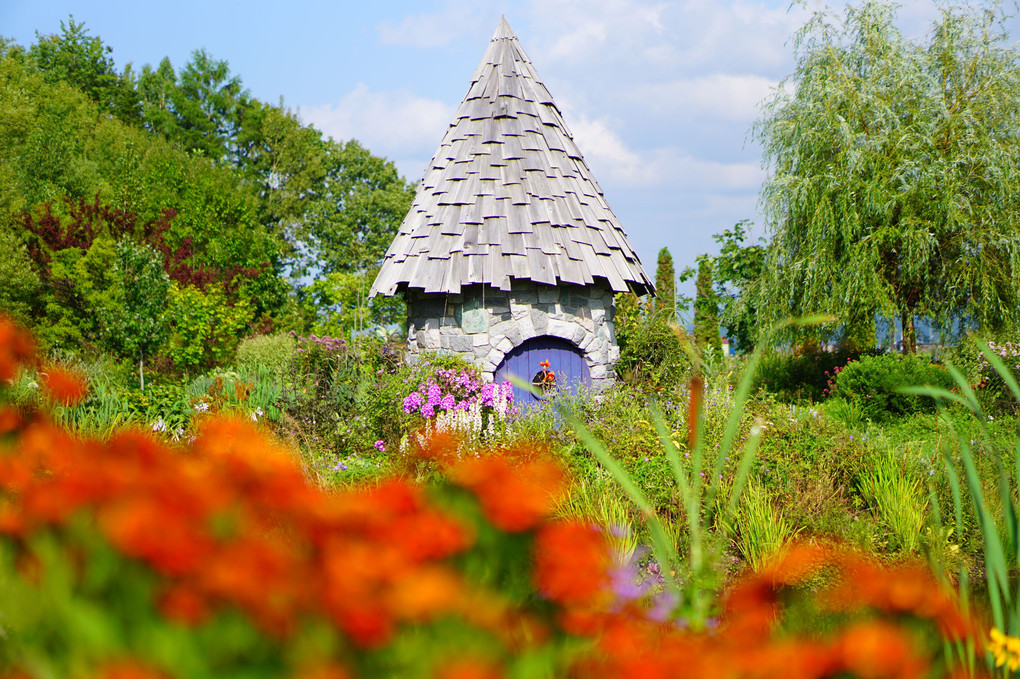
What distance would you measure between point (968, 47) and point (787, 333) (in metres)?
5.68

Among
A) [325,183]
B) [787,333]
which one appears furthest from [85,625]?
[325,183]

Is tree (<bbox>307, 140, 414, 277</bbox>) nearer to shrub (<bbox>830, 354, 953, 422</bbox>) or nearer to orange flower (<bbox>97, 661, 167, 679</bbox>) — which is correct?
shrub (<bbox>830, 354, 953, 422</bbox>)

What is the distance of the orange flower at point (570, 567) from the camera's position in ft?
4.62

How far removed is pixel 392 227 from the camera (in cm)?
2933

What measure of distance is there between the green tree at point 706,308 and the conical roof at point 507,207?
30.7ft

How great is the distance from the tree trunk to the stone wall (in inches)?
270

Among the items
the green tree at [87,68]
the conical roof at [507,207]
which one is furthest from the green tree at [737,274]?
the green tree at [87,68]

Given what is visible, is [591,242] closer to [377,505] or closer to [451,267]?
[451,267]

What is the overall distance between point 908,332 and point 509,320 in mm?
8378

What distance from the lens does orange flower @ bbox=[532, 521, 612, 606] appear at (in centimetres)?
141

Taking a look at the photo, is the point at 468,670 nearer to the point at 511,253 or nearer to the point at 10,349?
the point at 10,349

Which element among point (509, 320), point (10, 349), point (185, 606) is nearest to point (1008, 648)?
point (185, 606)

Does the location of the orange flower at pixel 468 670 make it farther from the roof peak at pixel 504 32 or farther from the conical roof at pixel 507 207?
the roof peak at pixel 504 32

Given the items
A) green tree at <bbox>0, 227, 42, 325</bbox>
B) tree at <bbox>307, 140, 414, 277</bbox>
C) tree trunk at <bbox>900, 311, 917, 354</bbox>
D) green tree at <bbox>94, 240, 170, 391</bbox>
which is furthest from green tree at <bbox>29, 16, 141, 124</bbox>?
tree trunk at <bbox>900, 311, 917, 354</bbox>
